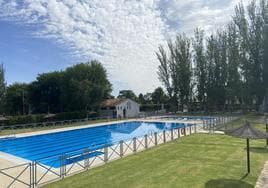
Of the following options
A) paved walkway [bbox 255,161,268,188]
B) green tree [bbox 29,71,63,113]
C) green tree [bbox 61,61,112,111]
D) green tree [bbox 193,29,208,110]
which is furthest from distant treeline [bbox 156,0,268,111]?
paved walkway [bbox 255,161,268,188]

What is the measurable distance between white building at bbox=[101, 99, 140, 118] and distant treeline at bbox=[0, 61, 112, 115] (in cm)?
188

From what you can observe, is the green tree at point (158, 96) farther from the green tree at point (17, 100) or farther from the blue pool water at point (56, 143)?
the blue pool water at point (56, 143)

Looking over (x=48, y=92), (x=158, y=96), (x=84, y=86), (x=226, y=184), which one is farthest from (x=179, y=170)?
(x=158, y=96)

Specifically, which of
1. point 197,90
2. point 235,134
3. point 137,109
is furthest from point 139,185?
point 197,90

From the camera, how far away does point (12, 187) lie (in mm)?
8805

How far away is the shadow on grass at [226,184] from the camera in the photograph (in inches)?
314

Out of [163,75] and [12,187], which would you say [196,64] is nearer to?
[163,75]

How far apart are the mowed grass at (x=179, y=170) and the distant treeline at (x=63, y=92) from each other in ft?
91.1

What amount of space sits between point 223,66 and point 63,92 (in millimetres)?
29894

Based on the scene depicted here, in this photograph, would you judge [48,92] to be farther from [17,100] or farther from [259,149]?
[259,149]

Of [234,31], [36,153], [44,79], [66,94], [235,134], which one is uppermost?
[234,31]

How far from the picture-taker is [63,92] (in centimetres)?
4275

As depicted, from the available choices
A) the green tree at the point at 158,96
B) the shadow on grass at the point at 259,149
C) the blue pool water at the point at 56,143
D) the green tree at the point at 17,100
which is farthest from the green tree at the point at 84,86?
the shadow on grass at the point at 259,149

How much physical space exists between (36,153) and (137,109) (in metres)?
30.9
